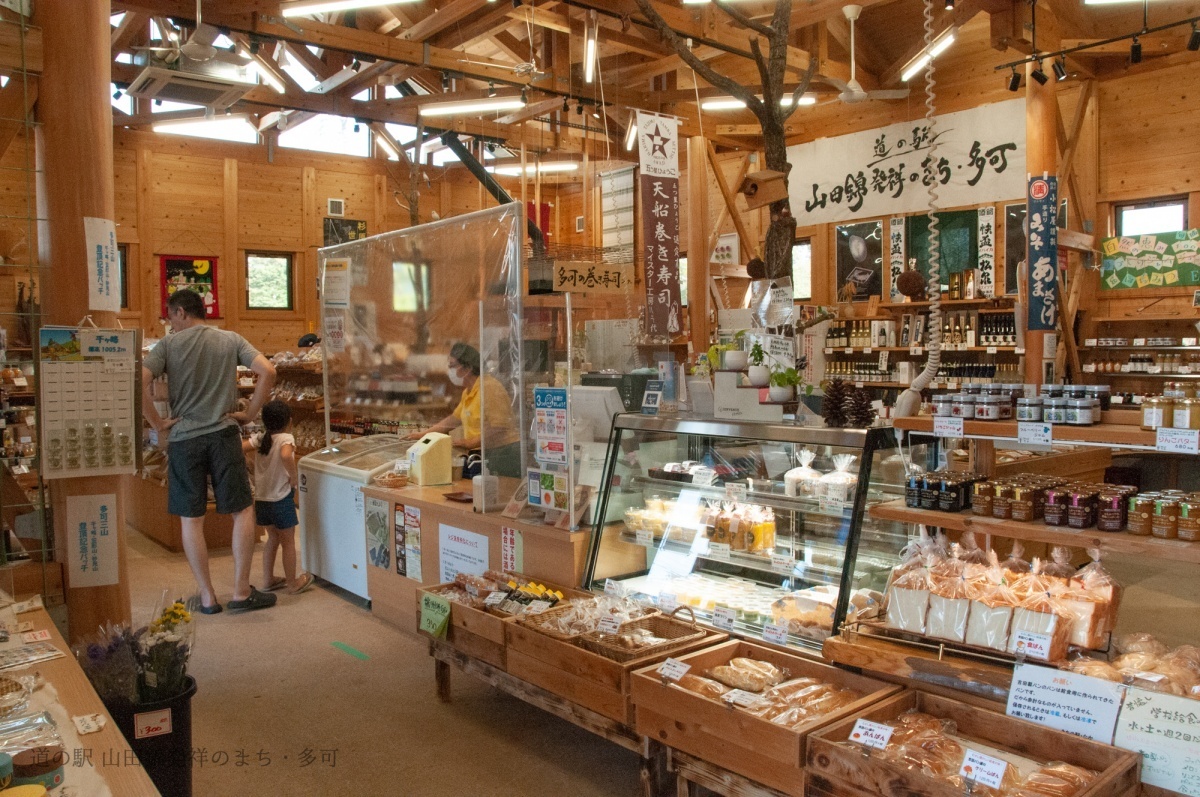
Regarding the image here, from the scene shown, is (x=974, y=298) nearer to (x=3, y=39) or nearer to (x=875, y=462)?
(x=875, y=462)

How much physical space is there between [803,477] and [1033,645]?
1137mm

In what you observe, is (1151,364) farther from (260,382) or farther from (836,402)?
(260,382)

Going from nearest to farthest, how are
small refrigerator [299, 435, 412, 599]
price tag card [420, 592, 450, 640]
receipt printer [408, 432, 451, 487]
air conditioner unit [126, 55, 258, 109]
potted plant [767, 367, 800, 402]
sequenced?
potted plant [767, 367, 800, 402]
price tag card [420, 592, 450, 640]
air conditioner unit [126, 55, 258, 109]
receipt printer [408, 432, 451, 487]
small refrigerator [299, 435, 412, 599]

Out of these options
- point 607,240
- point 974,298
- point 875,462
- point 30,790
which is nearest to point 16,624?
point 30,790

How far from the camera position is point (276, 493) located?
5863 millimetres

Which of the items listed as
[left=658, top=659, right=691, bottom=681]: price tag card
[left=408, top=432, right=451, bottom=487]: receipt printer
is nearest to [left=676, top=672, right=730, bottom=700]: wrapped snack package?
[left=658, top=659, right=691, bottom=681]: price tag card

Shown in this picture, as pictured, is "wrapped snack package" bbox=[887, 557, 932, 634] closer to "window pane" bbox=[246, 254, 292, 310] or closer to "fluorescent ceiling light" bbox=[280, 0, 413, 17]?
"fluorescent ceiling light" bbox=[280, 0, 413, 17]

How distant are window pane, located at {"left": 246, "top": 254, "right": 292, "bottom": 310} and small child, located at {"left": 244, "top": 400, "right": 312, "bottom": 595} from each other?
298 inches

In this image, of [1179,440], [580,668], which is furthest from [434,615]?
[1179,440]

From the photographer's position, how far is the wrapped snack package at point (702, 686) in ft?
9.12

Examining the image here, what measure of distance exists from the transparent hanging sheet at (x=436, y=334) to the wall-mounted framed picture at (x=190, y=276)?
5.88m

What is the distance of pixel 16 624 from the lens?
275cm

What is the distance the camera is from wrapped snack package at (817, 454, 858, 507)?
10.7 ft

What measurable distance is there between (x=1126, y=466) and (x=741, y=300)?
424 cm
